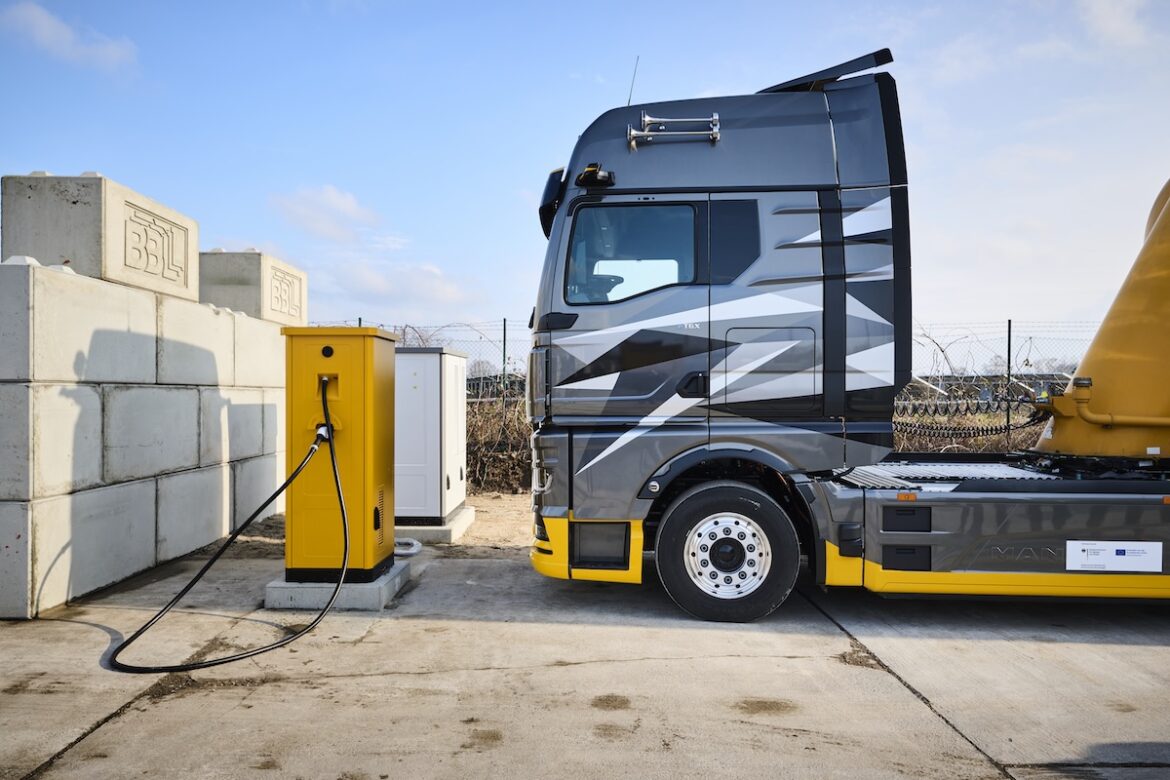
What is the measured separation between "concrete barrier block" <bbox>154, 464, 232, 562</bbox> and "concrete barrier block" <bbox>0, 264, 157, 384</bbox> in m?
1.01

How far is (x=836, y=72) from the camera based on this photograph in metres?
5.11

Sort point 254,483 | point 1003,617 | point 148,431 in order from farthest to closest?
point 254,483, point 148,431, point 1003,617

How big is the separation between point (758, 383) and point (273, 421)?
601 cm

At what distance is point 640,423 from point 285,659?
8.18 ft

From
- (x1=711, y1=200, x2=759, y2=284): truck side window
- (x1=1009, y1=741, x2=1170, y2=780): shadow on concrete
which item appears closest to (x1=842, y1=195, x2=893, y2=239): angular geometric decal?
(x1=711, y1=200, x2=759, y2=284): truck side window

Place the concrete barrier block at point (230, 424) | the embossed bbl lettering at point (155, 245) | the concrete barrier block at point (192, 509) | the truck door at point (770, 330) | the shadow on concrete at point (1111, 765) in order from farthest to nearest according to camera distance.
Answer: the concrete barrier block at point (230, 424), the concrete barrier block at point (192, 509), the embossed bbl lettering at point (155, 245), the truck door at point (770, 330), the shadow on concrete at point (1111, 765)

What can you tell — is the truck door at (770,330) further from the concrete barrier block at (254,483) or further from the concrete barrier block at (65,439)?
the concrete barrier block at (254,483)

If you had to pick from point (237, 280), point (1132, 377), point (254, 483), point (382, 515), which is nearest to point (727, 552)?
point (382, 515)

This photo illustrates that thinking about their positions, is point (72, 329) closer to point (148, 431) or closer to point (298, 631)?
point (148, 431)

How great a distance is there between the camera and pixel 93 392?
5391 mm

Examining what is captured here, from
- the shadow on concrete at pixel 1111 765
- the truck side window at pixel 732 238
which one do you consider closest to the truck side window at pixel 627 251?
the truck side window at pixel 732 238

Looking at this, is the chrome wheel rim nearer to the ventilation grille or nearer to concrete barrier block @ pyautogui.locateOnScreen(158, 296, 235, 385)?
the ventilation grille

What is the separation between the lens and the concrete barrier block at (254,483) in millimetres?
7711

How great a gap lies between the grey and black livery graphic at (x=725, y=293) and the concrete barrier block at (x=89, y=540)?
3186mm
